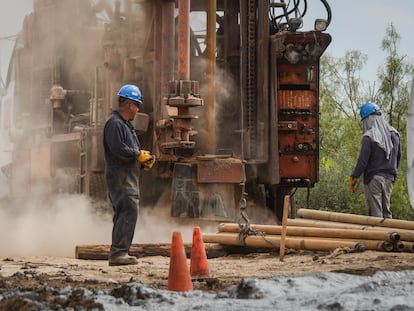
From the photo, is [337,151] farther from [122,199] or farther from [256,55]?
[122,199]

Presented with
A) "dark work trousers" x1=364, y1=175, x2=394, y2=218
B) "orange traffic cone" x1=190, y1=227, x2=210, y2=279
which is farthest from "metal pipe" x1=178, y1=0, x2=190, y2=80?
"orange traffic cone" x1=190, y1=227, x2=210, y2=279

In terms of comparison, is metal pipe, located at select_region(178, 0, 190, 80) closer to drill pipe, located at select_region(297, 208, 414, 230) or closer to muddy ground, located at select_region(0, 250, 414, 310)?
A: drill pipe, located at select_region(297, 208, 414, 230)

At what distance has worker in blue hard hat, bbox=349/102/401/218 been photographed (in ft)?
37.9

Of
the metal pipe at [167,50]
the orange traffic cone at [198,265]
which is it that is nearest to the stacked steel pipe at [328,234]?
the orange traffic cone at [198,265]

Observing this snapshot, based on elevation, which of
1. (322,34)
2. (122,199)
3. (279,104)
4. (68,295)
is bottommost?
(68,295)

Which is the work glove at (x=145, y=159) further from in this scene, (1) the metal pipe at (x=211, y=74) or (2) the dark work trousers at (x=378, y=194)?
(2) the dark work trousers at (x=378, y=194)

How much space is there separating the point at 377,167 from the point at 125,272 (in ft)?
14.1

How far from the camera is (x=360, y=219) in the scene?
10000mm

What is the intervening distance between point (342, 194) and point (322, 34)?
351 inches

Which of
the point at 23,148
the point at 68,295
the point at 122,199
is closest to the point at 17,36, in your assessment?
the point at 23,148

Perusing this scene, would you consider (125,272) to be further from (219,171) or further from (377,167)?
(377,167)

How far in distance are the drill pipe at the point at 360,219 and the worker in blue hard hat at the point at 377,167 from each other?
111 centimetres

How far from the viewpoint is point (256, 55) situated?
1262 cm

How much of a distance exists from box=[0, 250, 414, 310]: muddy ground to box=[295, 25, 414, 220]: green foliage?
889 centimetres
